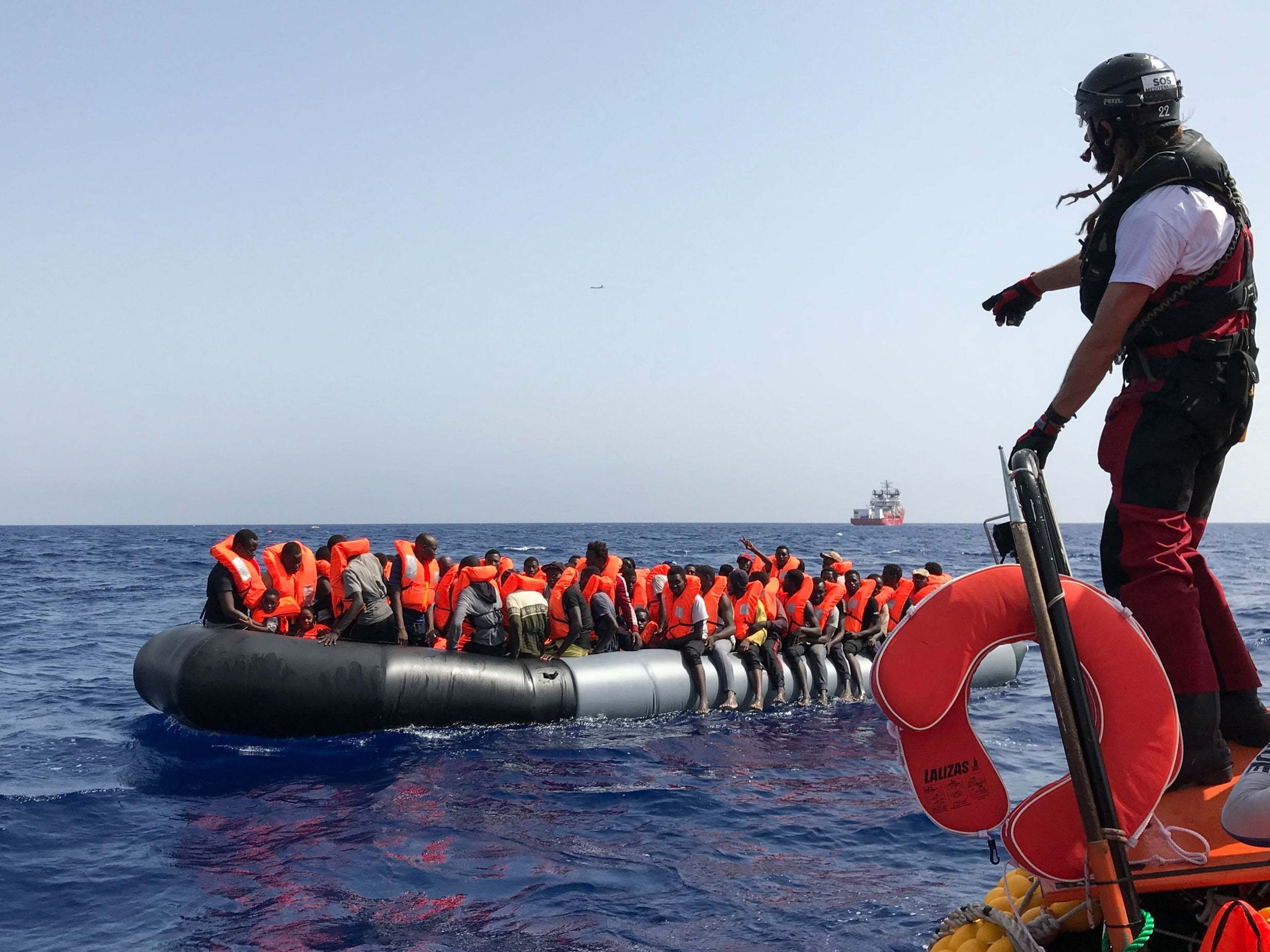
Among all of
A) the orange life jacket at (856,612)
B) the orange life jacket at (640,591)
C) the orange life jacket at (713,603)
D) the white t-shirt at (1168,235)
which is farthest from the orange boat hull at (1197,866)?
the orange life jacket at (856,612)

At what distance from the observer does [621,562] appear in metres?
14.6

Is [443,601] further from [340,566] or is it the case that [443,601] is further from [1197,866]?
[1197,866]

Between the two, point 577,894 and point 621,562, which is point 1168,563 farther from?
point 621,562

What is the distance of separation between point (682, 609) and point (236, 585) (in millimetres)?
5449

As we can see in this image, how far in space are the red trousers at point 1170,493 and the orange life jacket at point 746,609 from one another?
35.5 feet

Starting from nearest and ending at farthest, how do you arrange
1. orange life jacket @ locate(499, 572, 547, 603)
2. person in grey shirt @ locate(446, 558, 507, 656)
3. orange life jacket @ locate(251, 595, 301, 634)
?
orange life jacket @ locate(251, 595, 301, 634), person in grey shirt @ locate(446, 558, 507, 656), orange life jacket @ locate(499, 572, 547, 603)

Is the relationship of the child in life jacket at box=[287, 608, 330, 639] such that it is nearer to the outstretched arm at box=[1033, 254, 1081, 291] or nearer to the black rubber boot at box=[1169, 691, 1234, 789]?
the outstretched arm at box=[1033, 254, 1081, 291]

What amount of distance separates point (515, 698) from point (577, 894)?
506cm

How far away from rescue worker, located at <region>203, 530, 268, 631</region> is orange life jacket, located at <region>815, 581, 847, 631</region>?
24.5 feet

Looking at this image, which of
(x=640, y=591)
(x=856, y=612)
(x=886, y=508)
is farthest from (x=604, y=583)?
(x=886, y=508)

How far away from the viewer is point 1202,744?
2.80m

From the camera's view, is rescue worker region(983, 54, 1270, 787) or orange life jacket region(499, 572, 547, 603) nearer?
rescue worker region(983, 54, 1270, 787)

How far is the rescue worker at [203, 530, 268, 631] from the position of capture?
10914mm

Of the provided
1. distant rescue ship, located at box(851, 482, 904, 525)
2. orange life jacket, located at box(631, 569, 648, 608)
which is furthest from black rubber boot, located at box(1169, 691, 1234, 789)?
distant rescue ship, located at box(851, 482, 904, 525)
